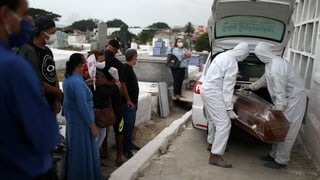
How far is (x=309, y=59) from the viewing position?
6.44m

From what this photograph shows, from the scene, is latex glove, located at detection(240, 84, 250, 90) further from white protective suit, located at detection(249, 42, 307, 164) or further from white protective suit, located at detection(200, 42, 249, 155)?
white protective suit, located at detection(200, 42, 249, 155)

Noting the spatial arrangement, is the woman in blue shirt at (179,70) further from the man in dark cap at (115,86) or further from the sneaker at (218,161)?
the sneaker at (218,161)

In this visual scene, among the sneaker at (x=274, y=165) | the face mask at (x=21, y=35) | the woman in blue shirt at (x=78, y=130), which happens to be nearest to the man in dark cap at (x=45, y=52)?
the woman in blue shirt at (x=78, y=130)

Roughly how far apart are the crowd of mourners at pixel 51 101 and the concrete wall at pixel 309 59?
268 centimetres

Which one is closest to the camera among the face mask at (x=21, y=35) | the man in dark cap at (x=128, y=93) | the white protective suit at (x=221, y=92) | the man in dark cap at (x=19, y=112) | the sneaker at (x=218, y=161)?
the man in dark cap at (x=19, y=112)

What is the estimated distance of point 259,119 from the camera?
4594 millimetres

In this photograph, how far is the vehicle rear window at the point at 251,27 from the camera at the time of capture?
18.8 ft

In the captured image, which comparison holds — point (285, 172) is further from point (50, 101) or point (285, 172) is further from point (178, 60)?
point (178, 60)

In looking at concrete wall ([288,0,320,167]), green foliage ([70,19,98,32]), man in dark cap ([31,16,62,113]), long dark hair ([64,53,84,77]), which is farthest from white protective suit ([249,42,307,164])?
green foliage ([70,19,98,32])

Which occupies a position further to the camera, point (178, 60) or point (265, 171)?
point (178, 60)

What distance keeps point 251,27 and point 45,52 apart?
3.38m

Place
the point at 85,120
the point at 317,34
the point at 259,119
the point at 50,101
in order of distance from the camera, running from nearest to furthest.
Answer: the point at 85,120, the point at 50,101, the point at 259,119, the point at 317,34

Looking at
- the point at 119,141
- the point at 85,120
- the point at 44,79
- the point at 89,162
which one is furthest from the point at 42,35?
the point at 119,141

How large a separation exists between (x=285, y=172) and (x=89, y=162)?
261 centimetres
